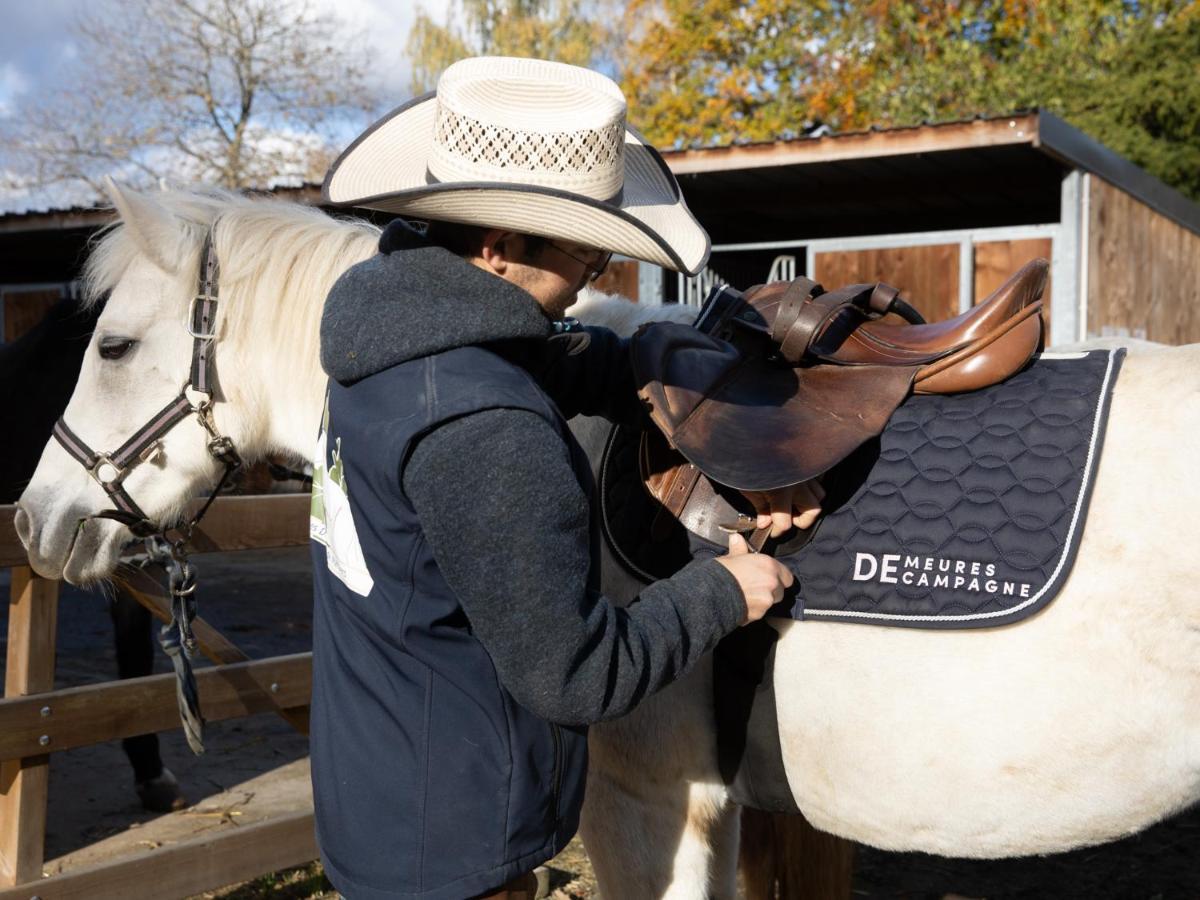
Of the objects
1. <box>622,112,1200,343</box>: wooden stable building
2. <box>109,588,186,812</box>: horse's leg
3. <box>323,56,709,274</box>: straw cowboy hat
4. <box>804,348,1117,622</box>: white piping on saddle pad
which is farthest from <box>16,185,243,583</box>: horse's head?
<box>622,112,1200,343</box>: wooden stable building

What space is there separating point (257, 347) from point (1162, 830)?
3960 millimetres

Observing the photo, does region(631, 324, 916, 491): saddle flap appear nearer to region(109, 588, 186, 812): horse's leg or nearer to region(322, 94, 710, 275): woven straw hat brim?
region(322, 94, 710, 275): woven straw hat brim

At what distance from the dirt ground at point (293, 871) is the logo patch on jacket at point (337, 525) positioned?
7.75ft

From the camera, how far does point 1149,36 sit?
57.9 feet

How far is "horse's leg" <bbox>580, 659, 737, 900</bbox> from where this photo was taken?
1819 millimetres

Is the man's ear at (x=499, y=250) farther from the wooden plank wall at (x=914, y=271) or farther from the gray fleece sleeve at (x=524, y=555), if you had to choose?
the wooden plank wall at (x=914, y=271)

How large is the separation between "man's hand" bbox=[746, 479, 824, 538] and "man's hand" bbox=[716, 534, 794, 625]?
0.59 ft

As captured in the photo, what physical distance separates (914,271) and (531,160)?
21.7 feet

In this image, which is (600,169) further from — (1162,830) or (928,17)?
(928,17)

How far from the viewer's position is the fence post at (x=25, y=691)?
2.72 metres

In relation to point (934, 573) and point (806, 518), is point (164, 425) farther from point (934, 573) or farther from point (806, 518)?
point (934, 573)

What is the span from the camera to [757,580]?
1.47m

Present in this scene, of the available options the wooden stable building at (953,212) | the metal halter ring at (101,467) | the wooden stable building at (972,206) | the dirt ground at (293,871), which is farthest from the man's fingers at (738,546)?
the wooden stable building at (972,206)

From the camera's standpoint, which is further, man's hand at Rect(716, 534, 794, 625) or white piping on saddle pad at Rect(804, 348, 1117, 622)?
white piping on saddle pad at Rect(804, 348, 1117, 622)
